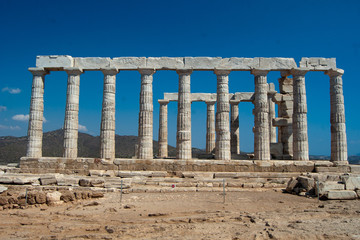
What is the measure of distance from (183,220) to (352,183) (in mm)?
9522

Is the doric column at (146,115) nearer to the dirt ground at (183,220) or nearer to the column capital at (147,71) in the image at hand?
the column capital at (147,71)

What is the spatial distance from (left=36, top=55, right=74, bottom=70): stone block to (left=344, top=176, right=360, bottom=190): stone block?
18521 millimetres

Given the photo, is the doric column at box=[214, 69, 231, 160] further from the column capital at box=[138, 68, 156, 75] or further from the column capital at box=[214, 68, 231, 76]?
the column capital at box=[138, 68, 156, 75]

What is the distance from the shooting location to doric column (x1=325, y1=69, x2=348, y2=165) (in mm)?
20692

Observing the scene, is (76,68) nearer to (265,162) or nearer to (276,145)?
(265,162)

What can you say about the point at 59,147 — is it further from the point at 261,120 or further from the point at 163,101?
the point at 261,120

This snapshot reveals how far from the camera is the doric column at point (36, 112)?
68.3 feet

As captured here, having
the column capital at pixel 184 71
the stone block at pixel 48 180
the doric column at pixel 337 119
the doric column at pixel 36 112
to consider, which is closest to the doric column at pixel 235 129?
the doric column at pixel 337 119

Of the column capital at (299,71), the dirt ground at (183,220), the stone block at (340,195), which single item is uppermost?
the column capital at (299,71)

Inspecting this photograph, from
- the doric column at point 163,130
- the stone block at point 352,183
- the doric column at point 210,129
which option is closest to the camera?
the stone block at point 352,183

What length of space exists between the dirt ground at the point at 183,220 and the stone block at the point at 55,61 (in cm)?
1188

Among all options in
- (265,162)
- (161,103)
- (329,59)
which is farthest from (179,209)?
(161,103)

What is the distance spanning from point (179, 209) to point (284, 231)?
4.16 meters

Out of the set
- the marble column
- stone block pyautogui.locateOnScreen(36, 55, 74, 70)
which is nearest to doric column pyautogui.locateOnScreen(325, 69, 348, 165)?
the marble column
